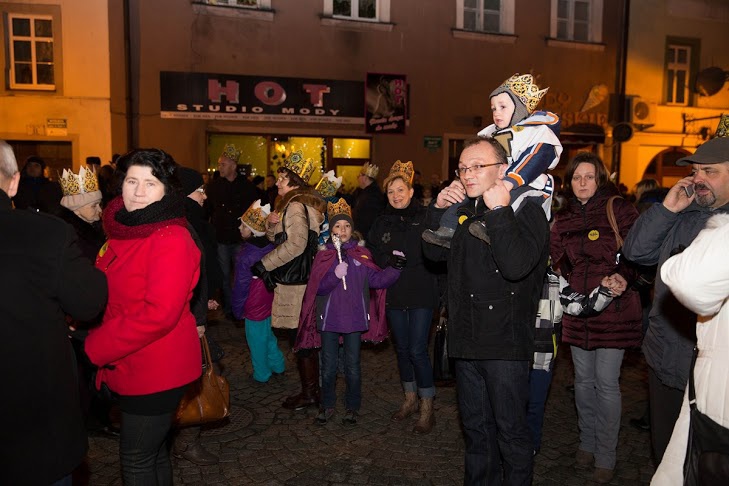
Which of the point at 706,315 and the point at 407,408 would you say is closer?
the point at 706,315

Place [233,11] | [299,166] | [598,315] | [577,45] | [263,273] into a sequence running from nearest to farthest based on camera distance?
[598,315]
[263,273]
[299,166]
[233,11]
[577,45]

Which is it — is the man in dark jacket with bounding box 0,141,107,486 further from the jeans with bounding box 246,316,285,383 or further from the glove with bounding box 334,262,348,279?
the jeans with bounding box 246,316,285,383

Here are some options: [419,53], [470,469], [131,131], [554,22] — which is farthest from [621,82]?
[470,469]

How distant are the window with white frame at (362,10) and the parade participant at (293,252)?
10945mm

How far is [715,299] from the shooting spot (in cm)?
202

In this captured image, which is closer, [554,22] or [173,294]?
[173,294]

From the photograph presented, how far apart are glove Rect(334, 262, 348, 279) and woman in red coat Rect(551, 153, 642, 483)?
5.70 feet

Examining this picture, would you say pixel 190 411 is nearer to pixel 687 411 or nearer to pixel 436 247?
pixel 436 247

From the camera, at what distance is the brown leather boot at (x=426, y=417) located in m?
4.96

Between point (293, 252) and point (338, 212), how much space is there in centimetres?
58

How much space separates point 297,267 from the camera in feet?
17.7

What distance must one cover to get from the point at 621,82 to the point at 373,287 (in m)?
15.5

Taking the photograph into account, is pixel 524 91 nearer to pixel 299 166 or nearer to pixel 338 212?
pixel 338 212

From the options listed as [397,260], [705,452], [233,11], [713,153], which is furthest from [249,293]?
[233,11]
